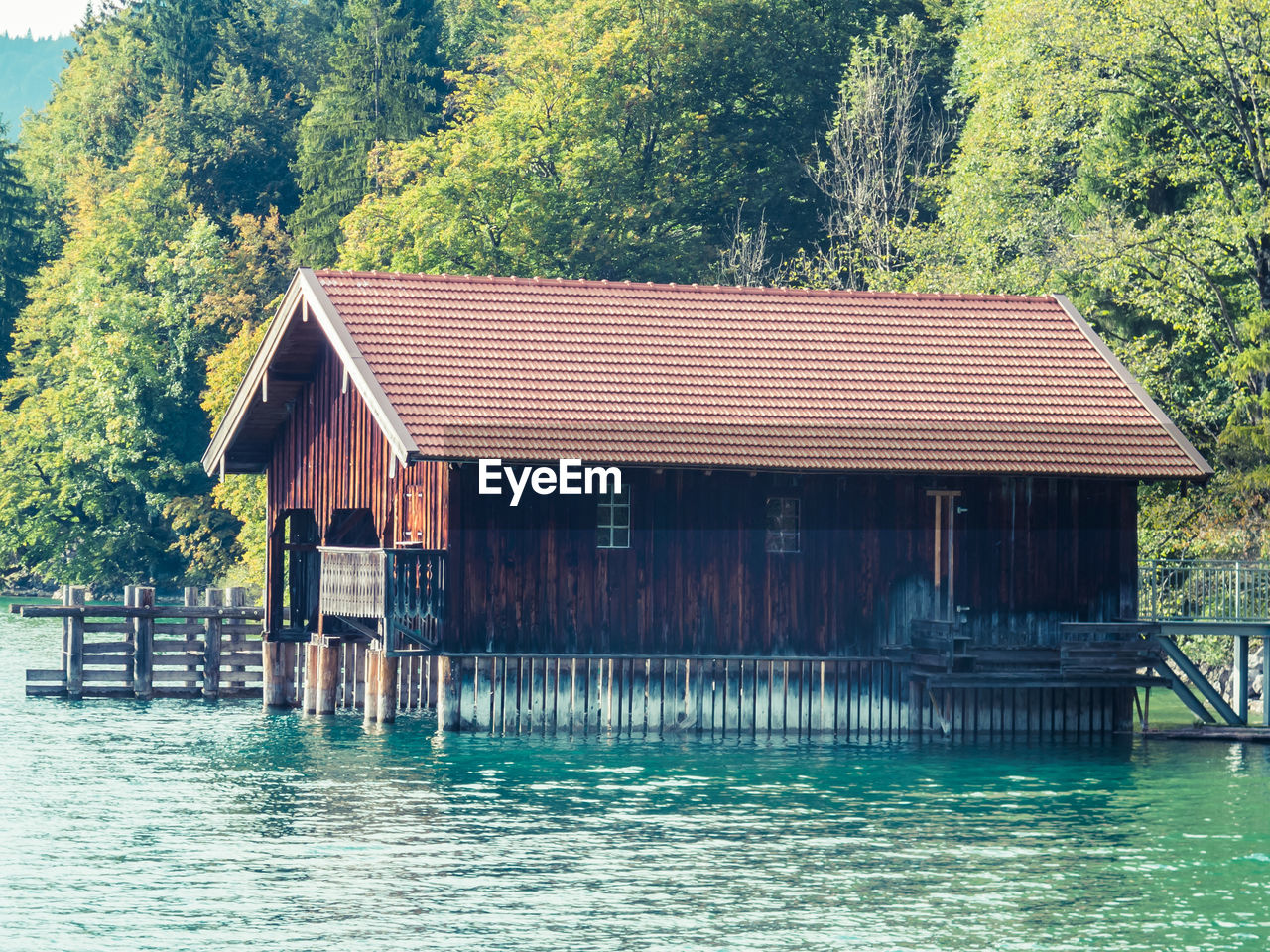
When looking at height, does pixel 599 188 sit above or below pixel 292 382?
above

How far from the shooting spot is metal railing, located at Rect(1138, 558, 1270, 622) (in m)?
33.0

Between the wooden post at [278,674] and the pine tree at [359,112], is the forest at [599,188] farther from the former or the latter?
the wooden post at [278,674]

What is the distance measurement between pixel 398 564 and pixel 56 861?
991 centimetres

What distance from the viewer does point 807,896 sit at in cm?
1927

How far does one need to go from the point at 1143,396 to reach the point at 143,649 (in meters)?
18.7

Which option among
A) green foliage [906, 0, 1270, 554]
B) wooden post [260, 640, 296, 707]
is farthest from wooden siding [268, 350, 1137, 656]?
green foliage [906, 0, 1270, 554]

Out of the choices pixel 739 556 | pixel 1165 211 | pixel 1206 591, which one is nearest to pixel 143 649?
pixel 739 556

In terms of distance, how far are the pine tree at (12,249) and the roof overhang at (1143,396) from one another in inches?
2399

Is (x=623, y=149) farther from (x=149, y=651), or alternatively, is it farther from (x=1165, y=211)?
(x=149, y=651)

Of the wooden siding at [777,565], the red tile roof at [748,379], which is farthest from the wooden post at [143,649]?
the wooden siding at [777,565]

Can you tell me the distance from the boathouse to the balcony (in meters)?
0.05

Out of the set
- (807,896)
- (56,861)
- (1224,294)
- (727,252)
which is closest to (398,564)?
(56,861)

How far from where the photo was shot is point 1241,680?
1326 inches

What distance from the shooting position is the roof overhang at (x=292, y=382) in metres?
29.4
